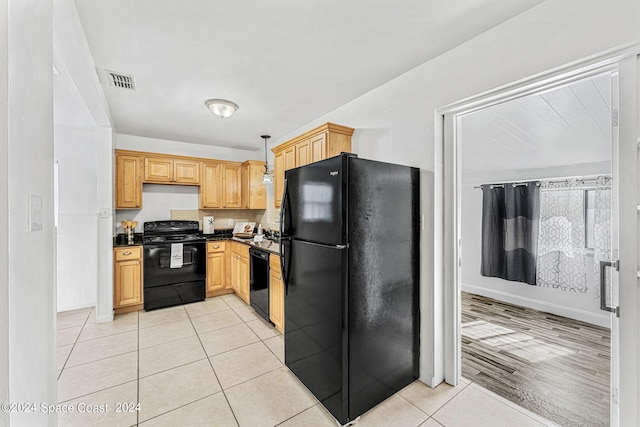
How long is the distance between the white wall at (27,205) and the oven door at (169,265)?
283 cm

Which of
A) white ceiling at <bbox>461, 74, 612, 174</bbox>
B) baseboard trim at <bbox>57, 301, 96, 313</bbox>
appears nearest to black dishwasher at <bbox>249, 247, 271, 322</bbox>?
baseboard trim at <bbox>57, 301, 96, 313</bbox>

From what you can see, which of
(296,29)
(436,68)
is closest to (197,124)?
(296,29)

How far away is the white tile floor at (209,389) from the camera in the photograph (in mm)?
1843

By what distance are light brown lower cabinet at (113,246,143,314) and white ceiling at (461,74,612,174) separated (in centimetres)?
434

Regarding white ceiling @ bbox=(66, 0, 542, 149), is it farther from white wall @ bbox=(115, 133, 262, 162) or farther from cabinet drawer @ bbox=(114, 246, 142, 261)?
cabinet drawer @ bbox=(114, 246, 142, 261)

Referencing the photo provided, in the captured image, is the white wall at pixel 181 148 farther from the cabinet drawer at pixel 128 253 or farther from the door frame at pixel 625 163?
the door frame at pixel 625 163

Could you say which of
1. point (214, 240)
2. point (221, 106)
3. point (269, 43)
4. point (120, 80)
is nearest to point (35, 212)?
point (269, 43)

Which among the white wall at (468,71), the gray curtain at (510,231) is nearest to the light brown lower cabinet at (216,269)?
the white wall at (468,71)

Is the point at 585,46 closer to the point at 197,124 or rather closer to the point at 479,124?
the point at 479,124

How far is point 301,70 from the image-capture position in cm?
239

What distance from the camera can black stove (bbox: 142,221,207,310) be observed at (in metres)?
3.84

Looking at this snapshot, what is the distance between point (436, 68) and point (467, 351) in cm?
265

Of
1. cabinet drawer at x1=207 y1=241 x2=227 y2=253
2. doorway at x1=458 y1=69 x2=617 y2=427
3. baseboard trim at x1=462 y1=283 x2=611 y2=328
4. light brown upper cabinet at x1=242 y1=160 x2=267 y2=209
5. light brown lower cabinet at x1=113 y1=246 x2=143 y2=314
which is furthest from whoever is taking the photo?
light brown upper cabinet at x1=242 y1=160 x2=267 y2=209

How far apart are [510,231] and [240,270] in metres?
4.22
